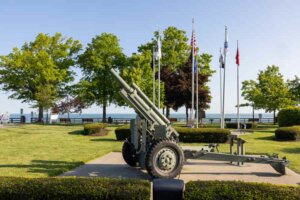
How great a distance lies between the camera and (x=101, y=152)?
1477 centimetres

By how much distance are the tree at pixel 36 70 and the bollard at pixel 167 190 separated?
34.6 m

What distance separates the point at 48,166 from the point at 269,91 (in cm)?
→ 3788

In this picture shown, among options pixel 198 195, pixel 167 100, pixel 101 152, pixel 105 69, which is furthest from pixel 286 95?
pixel 198 195

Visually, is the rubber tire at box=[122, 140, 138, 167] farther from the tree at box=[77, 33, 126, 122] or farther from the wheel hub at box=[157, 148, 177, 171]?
the tree at box=[77, 33, 126, 122]

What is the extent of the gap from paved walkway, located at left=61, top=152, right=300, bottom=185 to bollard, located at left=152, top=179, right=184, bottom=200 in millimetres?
4617

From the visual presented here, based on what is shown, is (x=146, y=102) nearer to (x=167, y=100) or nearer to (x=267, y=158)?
(x=267, y=158)

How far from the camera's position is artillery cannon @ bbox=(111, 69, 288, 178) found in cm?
869

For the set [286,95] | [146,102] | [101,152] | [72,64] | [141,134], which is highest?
[72,64]

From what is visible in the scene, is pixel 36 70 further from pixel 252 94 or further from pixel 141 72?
pixel 252 94

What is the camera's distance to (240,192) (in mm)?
4832

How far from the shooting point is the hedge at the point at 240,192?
15.5ft

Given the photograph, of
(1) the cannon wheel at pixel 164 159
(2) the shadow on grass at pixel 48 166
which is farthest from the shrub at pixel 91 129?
(1) the cannon wheel at pixel 164 159

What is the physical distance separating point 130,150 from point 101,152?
424cm

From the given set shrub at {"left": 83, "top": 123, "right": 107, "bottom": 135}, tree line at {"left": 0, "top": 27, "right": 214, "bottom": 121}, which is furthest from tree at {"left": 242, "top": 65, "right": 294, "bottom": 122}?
shrub at {"left": 83, "top": 123, "right": 107, "bottom": 135}
